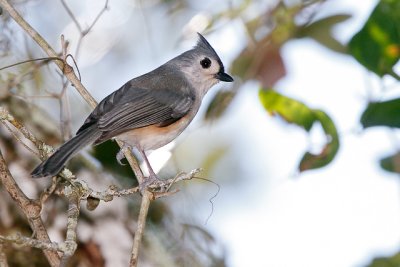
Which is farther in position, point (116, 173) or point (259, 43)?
point (259, 43)

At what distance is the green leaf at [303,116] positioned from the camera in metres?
3.88

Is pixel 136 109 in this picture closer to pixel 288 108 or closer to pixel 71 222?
pixel 288 108

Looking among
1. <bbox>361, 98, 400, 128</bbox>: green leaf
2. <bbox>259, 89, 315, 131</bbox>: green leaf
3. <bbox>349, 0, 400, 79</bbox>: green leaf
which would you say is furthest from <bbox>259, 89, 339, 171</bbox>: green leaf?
<bbox>349, 0, 400, 79</bbox>: green leaf

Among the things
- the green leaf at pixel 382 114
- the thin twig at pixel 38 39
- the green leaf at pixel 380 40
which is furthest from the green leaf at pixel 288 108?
the thin twig at pixel 38 39

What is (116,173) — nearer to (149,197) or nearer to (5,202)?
(5,202)

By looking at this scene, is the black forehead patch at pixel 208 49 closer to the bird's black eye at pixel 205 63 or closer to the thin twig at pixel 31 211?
the bird's black eye at pixel 205 63

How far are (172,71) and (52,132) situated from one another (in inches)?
32.3

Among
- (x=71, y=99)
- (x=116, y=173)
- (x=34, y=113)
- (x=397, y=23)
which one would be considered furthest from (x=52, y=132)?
(x=397, y=23)

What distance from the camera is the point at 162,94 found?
4.21 meters

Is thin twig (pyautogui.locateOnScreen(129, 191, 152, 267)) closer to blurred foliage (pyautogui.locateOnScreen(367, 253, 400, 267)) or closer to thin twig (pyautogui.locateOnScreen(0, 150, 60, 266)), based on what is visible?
thin twig (pyautogui.locateOnScreen(0, 150, 60, 266))

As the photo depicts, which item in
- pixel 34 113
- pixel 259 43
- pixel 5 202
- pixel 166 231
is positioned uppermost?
pixel 34 113

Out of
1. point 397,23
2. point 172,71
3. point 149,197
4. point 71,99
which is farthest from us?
point 71,99

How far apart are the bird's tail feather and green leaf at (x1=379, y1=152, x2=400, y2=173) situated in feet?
5.40

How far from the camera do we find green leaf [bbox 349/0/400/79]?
3900 millimetres
